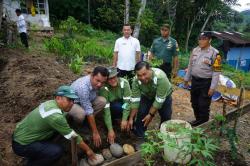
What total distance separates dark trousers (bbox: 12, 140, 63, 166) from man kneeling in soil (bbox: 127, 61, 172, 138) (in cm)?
136

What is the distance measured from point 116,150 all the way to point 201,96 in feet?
6.01

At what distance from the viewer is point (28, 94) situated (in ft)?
19.2

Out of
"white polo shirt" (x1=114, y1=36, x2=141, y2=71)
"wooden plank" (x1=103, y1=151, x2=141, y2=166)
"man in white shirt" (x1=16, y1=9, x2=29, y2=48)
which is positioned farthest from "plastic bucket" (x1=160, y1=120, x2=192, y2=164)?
"man in white shirt" (x1=16, y1=9, x2=29, y2=48)

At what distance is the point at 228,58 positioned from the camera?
A: 23859mm

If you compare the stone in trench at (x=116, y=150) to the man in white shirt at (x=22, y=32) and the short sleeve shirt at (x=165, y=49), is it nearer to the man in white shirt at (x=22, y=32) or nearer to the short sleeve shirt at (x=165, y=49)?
the short sleeve shirt at (x=165, y=49)

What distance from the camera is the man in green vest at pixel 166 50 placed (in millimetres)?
6293

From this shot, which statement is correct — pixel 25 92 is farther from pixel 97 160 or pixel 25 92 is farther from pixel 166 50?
pixel 166 50

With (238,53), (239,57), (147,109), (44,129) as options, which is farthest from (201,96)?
(238,53)

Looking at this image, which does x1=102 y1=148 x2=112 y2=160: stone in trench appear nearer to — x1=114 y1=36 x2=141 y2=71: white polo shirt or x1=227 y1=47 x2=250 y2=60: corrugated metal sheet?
x1=114 y1=36 x2=141 y2=71: white polo shirt

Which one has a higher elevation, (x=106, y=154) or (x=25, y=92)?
(x=25, y=92)

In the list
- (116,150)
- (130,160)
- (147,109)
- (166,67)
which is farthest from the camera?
(166,67)

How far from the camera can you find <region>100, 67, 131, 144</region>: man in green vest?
15.0 ft

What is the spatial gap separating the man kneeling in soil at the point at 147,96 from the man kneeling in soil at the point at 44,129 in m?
1.06

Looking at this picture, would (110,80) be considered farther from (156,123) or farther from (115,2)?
(115,2)
